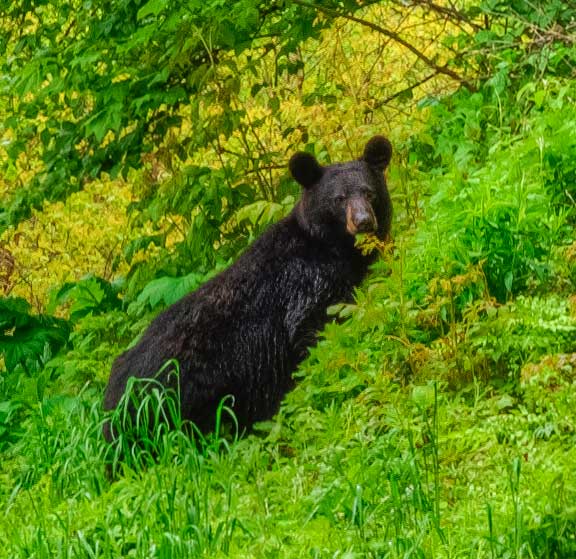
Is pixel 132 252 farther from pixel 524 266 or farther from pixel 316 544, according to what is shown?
pixel 316 544

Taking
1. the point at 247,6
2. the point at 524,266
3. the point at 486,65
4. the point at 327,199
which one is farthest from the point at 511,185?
the point at 486,65

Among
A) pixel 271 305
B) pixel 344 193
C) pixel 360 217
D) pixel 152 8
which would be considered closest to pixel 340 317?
pixel 271 305

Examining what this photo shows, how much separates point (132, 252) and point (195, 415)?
3.01m

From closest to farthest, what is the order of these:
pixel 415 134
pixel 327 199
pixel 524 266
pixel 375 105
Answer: pixel 524 266, pixel 327 199, pixel 415 134, pixel 375 105

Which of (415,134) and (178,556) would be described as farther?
(415,134)

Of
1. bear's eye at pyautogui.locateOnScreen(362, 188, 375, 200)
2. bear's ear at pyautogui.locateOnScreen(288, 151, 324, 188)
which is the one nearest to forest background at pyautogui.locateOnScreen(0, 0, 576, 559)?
bear's eye at pyautogui.locateOnScreen(362, 188, 375, 200)

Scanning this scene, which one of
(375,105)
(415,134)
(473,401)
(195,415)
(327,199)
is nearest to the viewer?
(473,401)

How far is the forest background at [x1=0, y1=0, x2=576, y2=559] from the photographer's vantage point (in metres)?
4.61

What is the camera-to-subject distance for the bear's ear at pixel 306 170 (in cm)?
795

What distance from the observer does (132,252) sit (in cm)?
984

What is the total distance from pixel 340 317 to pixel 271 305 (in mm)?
848

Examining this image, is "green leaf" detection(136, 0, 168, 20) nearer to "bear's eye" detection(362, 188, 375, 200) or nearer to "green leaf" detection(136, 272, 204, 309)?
"bear's eye" detection(362, 188, 375, 200)

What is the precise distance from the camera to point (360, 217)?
7.64 meters

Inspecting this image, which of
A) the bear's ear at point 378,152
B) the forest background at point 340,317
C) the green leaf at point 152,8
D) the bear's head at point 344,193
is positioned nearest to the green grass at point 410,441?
the forest background at point 340,317
